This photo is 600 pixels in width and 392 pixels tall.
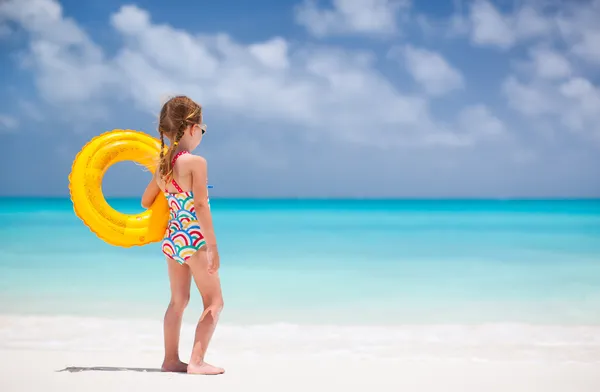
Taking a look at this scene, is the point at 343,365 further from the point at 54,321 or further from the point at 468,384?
the point at 54,321

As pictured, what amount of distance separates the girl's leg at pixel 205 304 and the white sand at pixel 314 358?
0.07m

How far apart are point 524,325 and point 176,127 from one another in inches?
141

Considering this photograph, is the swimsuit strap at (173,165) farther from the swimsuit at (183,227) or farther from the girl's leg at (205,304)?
the girl's leg at (205,304)

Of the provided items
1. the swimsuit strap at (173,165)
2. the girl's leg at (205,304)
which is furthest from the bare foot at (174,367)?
the swimsuit strap at (173,165)

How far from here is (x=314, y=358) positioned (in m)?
3.32

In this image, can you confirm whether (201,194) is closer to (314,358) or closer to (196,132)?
(196,132)

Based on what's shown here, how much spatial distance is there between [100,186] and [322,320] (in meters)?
2.79

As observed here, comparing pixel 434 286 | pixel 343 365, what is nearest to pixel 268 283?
pixel 434 286

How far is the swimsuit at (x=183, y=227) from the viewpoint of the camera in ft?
9.13

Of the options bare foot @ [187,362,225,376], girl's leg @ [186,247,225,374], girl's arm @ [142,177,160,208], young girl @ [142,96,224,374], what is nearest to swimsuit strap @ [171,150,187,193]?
young girl @ [142,96,224,374]

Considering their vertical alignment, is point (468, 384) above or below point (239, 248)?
below

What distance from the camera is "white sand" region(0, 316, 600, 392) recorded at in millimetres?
2791

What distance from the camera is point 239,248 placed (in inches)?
478

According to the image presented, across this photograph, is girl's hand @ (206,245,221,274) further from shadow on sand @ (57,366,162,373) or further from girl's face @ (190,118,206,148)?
shadow on sand @ (57,366,162,373)
